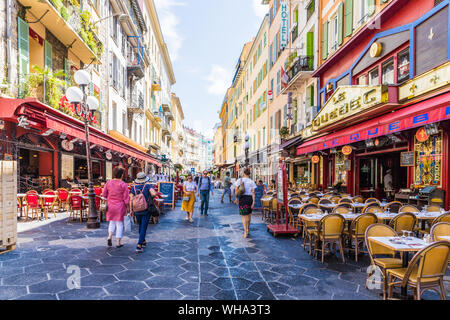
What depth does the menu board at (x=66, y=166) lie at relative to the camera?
13664 mm

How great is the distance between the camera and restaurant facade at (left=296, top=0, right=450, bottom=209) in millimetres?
8023

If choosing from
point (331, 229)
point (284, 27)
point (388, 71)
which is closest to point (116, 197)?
point (331, 229)

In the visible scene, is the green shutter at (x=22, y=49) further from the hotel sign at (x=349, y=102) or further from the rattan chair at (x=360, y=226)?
A: the hotel sign at (x=349, y=102)

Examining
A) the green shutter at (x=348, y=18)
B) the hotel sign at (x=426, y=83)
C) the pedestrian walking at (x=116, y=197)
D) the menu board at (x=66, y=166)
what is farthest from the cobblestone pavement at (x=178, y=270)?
the green shutter at (x=348, y=18)

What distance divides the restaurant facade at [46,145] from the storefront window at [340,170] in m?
11.1

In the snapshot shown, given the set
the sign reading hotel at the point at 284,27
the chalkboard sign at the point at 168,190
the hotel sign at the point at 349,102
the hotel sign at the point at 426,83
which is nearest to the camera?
the hotel sign at the point at 426,83

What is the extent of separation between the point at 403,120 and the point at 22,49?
12856 mm

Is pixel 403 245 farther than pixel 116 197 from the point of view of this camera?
No

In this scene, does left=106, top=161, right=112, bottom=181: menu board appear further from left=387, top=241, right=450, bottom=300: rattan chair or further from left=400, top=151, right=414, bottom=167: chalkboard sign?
left=387, top=241, right=450, bottom=300: rattan chair

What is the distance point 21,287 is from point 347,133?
36.2 feet

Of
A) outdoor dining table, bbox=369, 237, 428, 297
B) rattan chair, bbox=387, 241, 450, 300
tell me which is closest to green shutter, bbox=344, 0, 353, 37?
outdoor dining table, bbox=369, 237, 428, 297

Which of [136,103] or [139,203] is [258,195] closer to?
[139,203]

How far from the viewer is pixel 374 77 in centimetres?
1221
